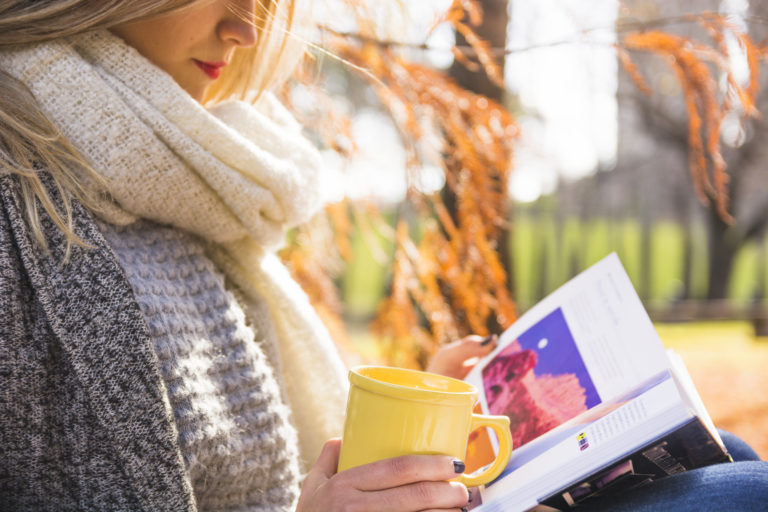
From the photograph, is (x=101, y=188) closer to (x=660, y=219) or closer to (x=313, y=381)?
(x=313, y=381)

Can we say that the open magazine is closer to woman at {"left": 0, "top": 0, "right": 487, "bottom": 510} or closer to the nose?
woman at {"left": 0, "top": 0, "right": 487, "bottom": 510}

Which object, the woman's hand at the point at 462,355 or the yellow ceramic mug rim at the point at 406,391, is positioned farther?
the woman's hand at the point at 462,355

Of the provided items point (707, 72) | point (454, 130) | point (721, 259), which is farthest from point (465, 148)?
point (721, 259)

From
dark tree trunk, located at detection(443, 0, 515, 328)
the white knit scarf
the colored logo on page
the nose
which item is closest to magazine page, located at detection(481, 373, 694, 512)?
the colored logo on page

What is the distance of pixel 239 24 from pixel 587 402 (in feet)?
2.38

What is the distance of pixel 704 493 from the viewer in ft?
2.38

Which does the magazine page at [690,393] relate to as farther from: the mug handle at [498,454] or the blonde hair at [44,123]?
the blonde hair at [44,123]

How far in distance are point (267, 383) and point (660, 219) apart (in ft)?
46.4

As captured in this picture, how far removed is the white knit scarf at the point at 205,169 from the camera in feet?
2.99

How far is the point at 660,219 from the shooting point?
14.0 m

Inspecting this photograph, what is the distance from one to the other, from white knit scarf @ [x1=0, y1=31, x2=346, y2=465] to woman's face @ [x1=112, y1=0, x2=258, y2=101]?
4 cm

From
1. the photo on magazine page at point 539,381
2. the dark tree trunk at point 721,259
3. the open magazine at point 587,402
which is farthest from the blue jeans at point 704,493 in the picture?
the dark tree trunk at point 721,259

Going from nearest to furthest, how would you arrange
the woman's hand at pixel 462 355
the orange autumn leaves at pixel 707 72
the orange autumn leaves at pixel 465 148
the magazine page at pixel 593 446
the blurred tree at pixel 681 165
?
the magazine page at pixel 593 446
the woman's hand at pixel 462 355
the orange autumn leaves at pixel 707 72
the orange autumn leaves at pixel 465 148
the blurred tree at pixel 681 165

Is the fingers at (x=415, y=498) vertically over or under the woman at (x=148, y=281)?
under
